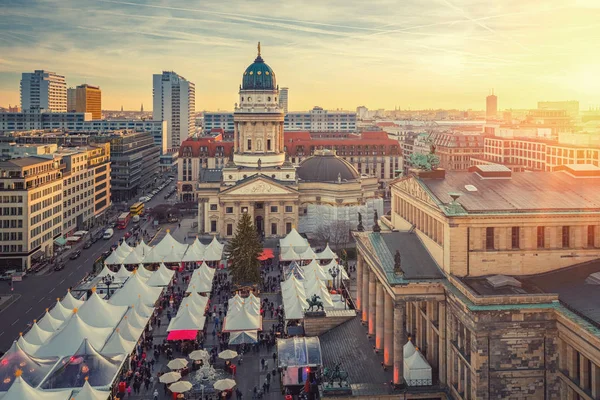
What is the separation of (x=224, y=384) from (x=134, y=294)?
2471cm

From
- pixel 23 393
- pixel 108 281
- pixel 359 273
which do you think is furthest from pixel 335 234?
pixel 23 393

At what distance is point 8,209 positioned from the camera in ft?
340

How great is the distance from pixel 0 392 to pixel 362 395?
28115mm

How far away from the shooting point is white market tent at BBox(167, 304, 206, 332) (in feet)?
223

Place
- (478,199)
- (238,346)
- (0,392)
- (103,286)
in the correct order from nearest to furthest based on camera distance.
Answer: (0,392), (478,199), (238,346), (103,286)

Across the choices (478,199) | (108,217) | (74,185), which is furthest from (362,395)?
(108,217)

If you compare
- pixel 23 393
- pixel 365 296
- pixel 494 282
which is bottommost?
pixel 23 393

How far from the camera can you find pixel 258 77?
146m

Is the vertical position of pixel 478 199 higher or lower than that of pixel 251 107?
lower

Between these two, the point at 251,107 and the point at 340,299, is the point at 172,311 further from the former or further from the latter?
the point at 251,107

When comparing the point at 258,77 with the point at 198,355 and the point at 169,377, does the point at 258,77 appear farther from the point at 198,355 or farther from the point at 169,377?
the point at 169,377

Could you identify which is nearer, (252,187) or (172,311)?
(172,311)

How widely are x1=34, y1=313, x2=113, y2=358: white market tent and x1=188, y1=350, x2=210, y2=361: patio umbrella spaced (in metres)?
8.22

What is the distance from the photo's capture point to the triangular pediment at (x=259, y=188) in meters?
132
